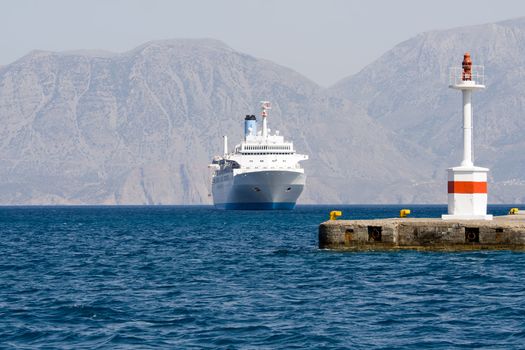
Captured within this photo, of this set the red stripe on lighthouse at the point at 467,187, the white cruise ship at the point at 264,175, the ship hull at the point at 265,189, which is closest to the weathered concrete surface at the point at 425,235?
the red stripe on lighthouse at the point at 467,187

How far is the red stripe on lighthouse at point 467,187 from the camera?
2015 inches

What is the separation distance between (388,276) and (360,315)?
9.62 meters

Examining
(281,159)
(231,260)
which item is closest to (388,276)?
(231,260)

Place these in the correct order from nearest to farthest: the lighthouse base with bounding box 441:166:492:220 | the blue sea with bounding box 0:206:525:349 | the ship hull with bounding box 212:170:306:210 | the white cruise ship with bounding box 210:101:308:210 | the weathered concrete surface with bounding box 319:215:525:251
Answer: the blue sea with bounding box 0:206:525:349 < the weathered concrete surface with bounding box 319:215:525:251 < the lighthouse base with bounding box 441:166:492:220 < the ship hull with bounding box 212:170:306:210 < the white cruise ship with bounding box 210:101:308:210

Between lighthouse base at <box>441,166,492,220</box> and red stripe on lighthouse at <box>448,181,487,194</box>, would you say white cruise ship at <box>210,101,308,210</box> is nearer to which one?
red stripe on lighthouse at <box>448,181,487,194</box>

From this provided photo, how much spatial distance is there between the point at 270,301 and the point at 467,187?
1843 cm

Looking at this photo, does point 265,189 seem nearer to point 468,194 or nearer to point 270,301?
point 468,194

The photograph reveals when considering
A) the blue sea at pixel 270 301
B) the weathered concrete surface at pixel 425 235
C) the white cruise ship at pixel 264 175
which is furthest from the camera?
the white cruise ship at pixel 264 175

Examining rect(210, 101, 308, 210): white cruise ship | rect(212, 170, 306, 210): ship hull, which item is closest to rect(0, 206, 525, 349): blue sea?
rect(212, 170, 306, 210): ship hull

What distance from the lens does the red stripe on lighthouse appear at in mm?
51188

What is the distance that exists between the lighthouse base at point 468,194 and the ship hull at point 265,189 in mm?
127499

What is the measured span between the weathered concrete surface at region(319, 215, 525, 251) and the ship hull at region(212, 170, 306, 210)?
129 metres

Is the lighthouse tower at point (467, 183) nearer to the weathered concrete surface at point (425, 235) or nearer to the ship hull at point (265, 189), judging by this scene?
the weathered concrete surface at point (425, 235)

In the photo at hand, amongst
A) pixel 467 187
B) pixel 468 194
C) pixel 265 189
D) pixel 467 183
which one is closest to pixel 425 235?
pixel 468 194
